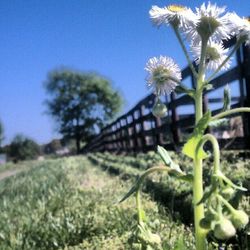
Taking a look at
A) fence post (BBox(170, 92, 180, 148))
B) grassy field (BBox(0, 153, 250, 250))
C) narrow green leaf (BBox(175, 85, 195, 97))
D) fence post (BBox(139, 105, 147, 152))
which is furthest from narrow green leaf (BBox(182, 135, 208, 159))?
fence post (BBox(139, 105, 147, 152))

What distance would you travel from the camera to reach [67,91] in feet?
255

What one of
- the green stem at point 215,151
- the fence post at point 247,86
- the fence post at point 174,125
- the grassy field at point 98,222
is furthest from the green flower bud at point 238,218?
the fence post at point 174,125

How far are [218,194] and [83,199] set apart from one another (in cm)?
365

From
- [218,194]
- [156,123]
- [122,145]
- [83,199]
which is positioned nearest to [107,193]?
[83,199]

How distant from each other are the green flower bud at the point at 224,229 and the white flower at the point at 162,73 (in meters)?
0.59

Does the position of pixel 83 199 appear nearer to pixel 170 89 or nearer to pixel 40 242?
pixel 40 242

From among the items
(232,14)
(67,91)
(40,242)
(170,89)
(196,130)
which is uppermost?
(67,91)

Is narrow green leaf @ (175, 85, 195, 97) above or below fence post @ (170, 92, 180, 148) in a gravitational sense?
below

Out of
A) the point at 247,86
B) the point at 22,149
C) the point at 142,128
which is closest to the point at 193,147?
the point at 247,86

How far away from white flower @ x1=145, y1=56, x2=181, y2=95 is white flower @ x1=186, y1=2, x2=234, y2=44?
0.14m

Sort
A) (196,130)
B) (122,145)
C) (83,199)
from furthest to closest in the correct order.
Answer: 1. (122,145)
2. (83,199)
3. (196,130)

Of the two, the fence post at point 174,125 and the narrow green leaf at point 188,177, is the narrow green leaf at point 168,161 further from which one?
the fence post at point 174,125

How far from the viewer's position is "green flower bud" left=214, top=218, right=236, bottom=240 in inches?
48.1

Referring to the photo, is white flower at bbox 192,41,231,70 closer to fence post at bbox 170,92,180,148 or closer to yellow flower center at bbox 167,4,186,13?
yellow flower center at bbox 167,4,186,13
